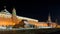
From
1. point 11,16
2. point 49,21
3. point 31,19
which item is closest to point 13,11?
point 11,16

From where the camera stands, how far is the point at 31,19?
7306 cm

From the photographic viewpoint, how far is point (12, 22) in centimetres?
6275

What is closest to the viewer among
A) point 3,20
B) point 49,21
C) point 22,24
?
point 22,24

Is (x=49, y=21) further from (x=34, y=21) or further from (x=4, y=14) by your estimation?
(x=4, y=14)

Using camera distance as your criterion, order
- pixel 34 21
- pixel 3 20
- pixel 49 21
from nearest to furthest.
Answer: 1. pixel 3 20
2. pixel 34 21
3. pixel 49 21

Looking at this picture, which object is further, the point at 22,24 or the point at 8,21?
the point at 8,21

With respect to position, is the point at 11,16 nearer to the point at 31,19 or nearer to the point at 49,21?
the point at 31,19

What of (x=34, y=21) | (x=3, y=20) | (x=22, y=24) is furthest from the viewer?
(x=34, y=21)

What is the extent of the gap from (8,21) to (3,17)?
1998 mm

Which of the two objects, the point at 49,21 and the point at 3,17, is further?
the point at 49,21

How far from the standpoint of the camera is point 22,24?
55469mm

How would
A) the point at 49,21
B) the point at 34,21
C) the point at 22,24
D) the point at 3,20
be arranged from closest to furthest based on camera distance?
the point at 22,24, the point at 3,20, the point at 34,21, the point at 49,21

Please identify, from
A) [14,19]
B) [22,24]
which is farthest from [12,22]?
[22,24]

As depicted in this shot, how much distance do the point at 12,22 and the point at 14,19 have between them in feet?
4.22
